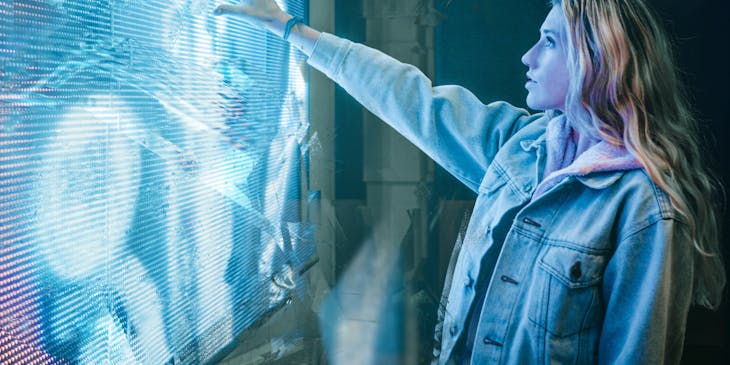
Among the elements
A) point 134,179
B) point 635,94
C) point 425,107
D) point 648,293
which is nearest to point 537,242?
point 648,293

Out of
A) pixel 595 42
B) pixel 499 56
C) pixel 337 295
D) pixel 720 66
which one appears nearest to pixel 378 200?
pixel 337 295

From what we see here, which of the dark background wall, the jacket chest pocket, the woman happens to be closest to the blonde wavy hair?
the woman

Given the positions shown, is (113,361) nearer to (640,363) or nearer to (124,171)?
(124,171)

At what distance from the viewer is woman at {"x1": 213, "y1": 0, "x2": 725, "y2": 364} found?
1.16 metres

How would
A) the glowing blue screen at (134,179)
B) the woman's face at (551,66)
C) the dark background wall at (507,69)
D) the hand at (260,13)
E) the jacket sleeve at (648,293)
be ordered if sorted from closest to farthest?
the glowing blue screen at (134,179) → the jacket sleeve at (648,293) → the woman's face at (551,66) → the hand at (260,13) → the dark background wall at (507,69)

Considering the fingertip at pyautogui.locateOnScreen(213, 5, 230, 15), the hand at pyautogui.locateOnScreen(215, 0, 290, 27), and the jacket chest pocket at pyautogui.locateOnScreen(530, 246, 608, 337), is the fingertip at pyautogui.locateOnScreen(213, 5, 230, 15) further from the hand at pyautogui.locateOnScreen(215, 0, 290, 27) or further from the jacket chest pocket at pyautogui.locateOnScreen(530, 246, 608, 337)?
the jacket chest pocket at pyautogui.locateOnScreen(530, 246, 608, 337)

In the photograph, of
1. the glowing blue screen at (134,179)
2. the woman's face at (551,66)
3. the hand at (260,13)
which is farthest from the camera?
the hand at (260,13)

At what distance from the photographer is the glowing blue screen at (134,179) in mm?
968

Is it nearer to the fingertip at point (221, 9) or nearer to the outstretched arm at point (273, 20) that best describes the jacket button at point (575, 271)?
the outstretched arm at point (273, 20)

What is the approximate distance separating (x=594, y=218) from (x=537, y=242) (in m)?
0.14

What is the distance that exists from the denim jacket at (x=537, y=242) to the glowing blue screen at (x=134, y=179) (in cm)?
→ 34

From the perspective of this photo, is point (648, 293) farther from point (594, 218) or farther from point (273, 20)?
point (273, 20)

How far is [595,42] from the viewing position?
1.25 m

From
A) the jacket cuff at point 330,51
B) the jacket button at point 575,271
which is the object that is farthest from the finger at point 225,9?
the jacket button at point 575,271
